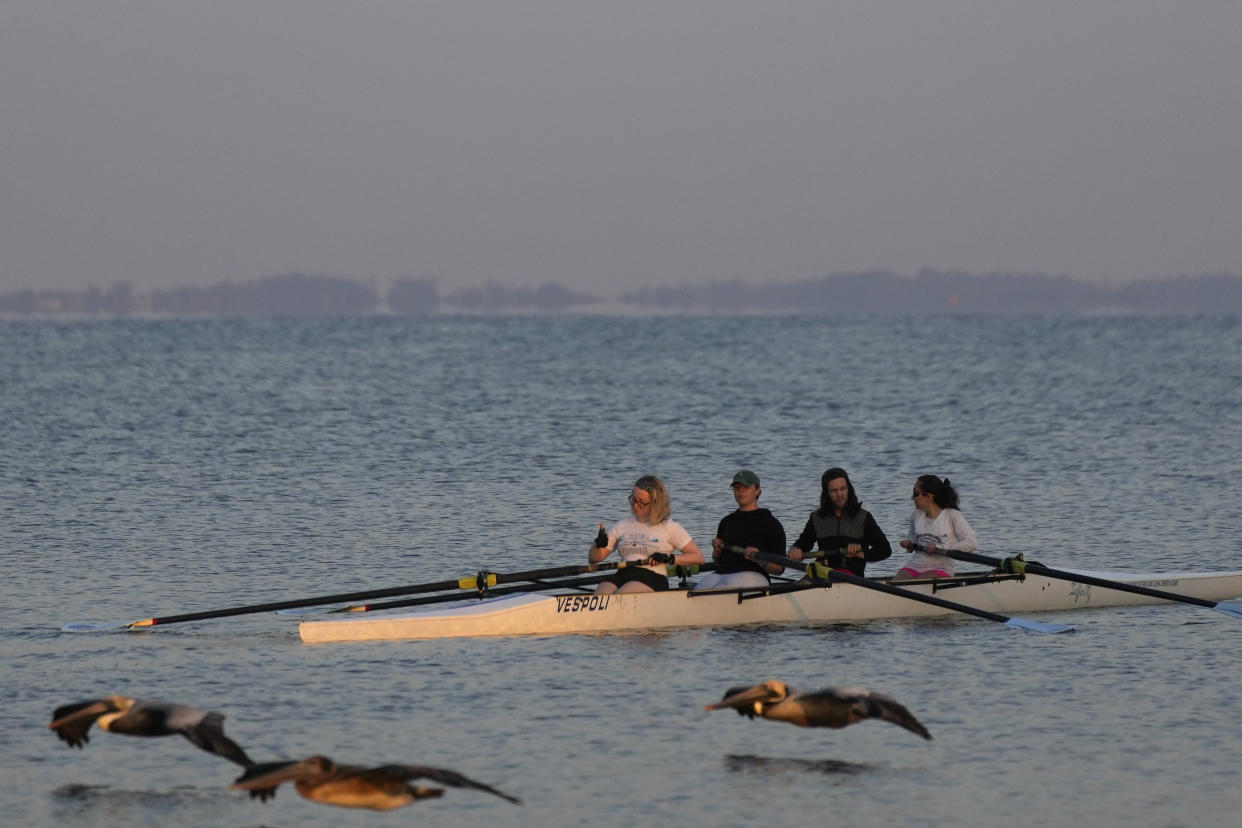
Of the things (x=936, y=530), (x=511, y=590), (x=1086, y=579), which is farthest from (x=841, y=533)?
(x=511, y=590)

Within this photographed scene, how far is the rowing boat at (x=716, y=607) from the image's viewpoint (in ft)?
48.5

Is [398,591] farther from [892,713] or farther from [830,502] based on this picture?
[892,713]

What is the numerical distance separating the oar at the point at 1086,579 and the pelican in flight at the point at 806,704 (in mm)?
5779

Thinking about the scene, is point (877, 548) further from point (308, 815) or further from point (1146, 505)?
point (1146, 505)

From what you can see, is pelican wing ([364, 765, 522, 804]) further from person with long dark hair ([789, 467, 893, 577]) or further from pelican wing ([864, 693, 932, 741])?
person with long dark hair ([789, 467, 893, 577])

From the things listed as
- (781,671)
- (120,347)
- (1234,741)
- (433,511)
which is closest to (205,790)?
(781,671)

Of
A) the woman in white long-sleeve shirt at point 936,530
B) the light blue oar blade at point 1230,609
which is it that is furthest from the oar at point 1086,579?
the woman in white long-sleeve shirt at point 936,530

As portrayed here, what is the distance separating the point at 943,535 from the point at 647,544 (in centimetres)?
299

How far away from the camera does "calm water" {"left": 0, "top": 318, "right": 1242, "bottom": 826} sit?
34.3 ft

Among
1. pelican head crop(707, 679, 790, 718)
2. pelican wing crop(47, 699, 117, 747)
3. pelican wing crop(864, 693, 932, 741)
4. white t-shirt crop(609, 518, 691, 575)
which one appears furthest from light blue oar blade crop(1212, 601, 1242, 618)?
pelican wing crop(47, 699, 117, 747)

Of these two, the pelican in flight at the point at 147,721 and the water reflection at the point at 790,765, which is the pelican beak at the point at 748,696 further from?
the pelican in flight at the point at 147,721

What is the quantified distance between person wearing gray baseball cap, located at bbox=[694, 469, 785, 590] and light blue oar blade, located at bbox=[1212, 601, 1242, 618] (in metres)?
4.29

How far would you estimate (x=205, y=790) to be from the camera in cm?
1035

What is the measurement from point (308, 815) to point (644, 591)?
19.5 ft
